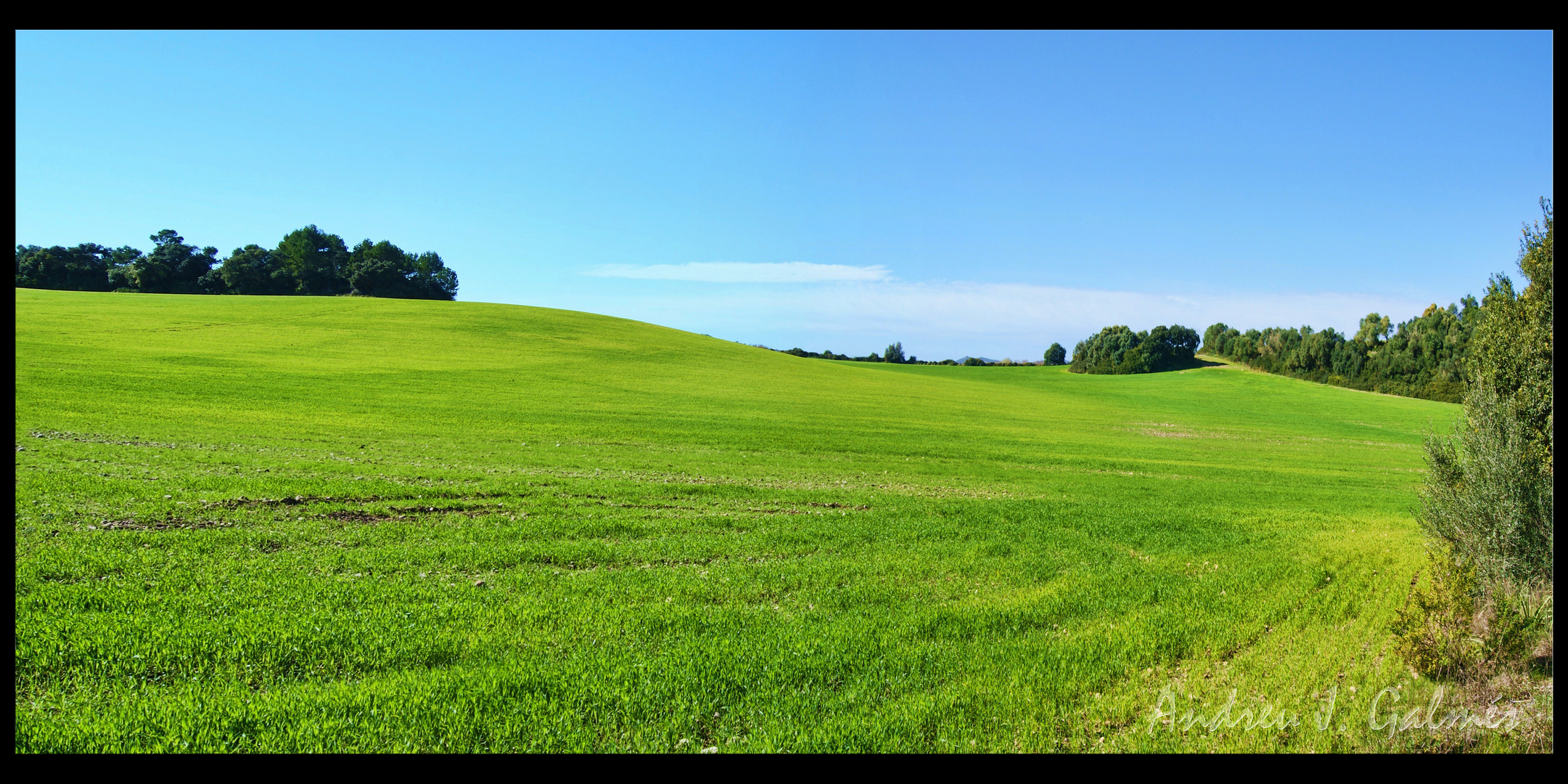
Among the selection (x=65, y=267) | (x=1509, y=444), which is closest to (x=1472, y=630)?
(x=1509, y=444)

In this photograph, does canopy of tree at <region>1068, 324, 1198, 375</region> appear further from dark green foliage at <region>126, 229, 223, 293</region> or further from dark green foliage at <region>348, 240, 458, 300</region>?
dark green foliage at <region>126, 229, 223, 293</region>

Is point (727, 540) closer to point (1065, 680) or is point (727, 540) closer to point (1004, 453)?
point (1065, 680)

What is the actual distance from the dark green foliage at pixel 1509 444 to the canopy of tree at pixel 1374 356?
50393 mm

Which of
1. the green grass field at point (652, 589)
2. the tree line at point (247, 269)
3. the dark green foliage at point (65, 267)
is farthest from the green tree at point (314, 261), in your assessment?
the green grass field at point (652, 589)

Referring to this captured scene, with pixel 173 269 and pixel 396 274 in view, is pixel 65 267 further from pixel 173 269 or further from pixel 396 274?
pixel 396 274

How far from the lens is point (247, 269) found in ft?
289

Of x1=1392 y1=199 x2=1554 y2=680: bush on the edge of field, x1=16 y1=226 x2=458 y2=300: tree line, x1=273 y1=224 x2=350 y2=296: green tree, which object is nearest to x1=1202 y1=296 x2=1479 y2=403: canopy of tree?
x1=1392 y1=199 x2=1554 y2=680: bush on the edge of field

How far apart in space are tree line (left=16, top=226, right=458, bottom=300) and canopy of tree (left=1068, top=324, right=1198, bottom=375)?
98.7m

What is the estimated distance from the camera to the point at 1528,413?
8.39m

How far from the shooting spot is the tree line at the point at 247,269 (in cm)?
7775

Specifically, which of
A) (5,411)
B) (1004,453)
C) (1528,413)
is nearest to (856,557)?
(1528,413)

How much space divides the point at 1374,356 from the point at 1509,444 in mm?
80222

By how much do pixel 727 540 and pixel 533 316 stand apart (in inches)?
2508

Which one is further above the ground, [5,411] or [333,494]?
[5,411]
